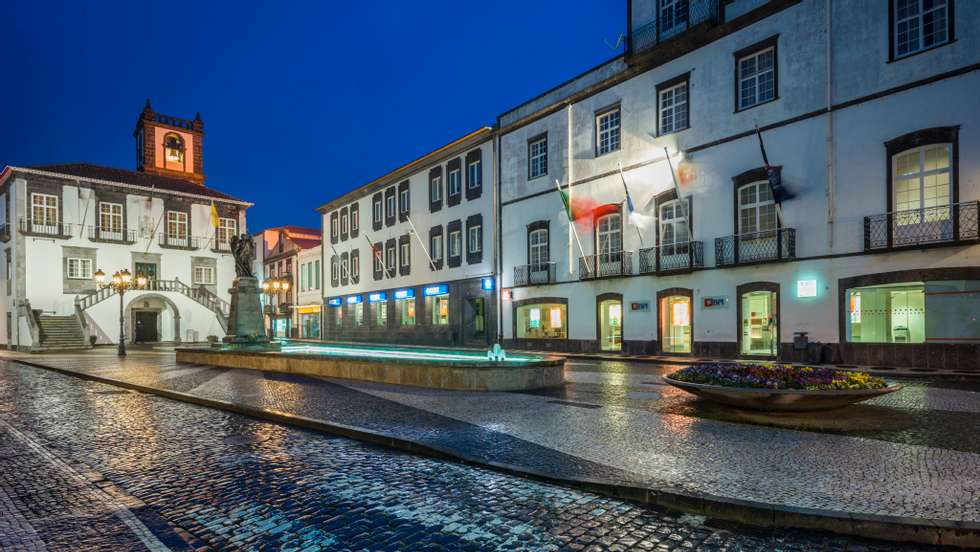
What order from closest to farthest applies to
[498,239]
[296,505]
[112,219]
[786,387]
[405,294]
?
[296,505] → [786,387] → [498,239] → [405,294] → [112,219]

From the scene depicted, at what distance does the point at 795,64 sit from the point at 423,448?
19.0 metres

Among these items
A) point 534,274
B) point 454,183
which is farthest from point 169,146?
point 534,274

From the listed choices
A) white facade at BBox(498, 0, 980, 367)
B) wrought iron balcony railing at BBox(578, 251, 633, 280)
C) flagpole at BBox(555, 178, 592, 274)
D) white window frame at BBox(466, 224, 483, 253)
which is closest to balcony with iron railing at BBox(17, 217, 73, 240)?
white window frame at BBox(466, 224, 483, 253)

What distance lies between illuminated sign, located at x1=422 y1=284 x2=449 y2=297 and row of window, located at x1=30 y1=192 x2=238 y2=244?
17.5 metres

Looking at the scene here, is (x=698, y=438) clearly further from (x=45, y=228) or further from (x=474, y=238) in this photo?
(x=45, y=228)

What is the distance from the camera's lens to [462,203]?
3512 centimetres

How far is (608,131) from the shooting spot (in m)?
26.6

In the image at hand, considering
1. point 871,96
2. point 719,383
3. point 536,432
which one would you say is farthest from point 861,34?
point 536,432

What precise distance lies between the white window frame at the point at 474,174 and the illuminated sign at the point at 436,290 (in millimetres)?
6229

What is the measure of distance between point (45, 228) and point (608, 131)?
38.6m

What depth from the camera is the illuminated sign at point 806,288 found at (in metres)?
19.2

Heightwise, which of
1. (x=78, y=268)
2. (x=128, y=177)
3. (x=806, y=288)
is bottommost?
(x=806, y=288)

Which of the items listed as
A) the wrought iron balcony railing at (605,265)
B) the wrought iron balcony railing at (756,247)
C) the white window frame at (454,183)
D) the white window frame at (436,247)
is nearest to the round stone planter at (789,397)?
the wrought iron balcony railing at (756,247)

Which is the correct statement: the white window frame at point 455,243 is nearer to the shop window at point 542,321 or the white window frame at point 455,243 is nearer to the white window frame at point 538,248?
the white window frame at point 538,248
